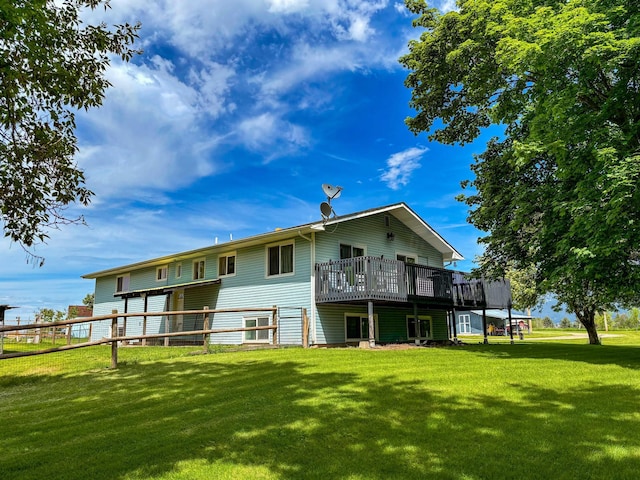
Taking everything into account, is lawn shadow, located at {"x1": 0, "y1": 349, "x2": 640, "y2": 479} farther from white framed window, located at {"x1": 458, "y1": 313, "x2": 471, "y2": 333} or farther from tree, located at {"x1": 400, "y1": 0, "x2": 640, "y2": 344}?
white framed window, located at {"x1": 458, "y1": 313, "x2": 471, "y2": 333}

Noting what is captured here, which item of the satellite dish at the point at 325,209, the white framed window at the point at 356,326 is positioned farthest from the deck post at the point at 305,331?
the satellite dish at the point at 325,209

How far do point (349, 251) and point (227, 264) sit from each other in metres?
6.01

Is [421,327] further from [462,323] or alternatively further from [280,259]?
[462,323]

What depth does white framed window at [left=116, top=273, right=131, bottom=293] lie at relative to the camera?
27.4m

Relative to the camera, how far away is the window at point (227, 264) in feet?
66.5

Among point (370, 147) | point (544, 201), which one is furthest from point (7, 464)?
point (370, 147)

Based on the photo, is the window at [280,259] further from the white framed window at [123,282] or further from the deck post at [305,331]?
the white framed window at [123,282]

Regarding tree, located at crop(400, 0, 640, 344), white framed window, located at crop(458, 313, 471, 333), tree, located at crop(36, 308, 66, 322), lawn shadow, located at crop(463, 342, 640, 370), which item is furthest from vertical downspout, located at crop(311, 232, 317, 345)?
tree, located at crop(36, 308, 66, 322)

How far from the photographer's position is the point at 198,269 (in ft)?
73.7

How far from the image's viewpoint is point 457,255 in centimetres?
2328

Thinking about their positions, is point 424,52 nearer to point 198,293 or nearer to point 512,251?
point 512,251

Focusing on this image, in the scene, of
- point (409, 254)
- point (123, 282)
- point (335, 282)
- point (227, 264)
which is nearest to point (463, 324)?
point (409, 254)

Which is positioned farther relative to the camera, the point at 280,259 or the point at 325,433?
the point at 280,259

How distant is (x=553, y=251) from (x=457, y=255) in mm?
10723
